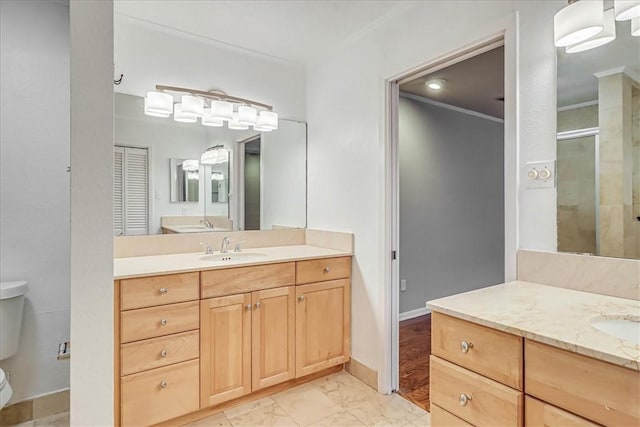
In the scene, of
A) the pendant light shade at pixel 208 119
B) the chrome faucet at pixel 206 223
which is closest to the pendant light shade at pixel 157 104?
the pendant light shade at pixel 208 119

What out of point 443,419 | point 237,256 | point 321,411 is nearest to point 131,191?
point 237,256

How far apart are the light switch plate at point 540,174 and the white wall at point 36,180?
2.38m

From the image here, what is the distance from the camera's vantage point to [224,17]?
7.27ft

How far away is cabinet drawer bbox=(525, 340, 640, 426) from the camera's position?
795mm

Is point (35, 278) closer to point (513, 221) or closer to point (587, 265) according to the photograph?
point (513, 221)

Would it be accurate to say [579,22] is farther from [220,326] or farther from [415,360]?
[415,360]

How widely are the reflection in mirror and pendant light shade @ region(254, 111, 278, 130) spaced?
566 mm

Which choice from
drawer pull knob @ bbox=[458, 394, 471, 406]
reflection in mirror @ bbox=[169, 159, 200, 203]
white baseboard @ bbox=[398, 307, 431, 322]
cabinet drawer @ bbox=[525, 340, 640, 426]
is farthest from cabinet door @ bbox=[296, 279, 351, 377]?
cabinet drawer @ bbox=[525, 340, 640, 426]

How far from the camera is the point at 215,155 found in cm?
262

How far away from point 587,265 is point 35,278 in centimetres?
266

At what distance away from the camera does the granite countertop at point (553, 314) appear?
843mm

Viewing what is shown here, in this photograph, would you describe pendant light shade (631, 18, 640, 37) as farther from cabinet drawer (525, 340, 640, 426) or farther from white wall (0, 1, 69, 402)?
white wall (0, 1, 69, 402)

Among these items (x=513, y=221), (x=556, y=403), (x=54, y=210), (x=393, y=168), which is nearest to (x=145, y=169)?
(x=54, y=210)

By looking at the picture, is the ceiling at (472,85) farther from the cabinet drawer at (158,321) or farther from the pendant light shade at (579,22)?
the cabinet drawer at (158,321)
